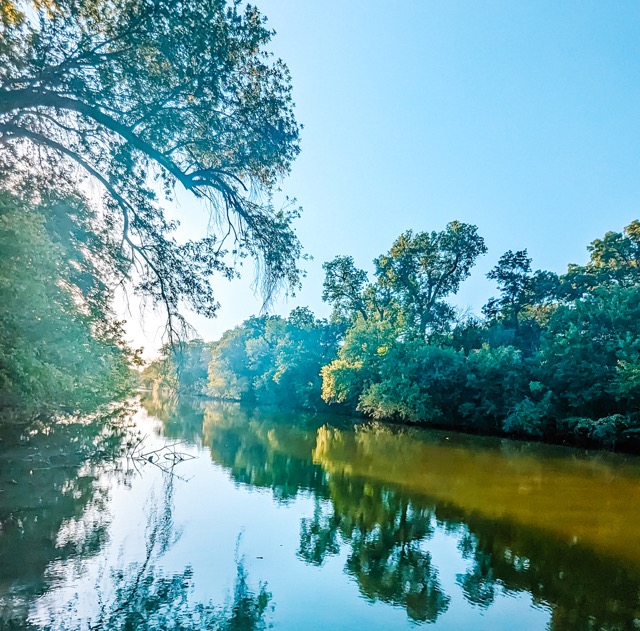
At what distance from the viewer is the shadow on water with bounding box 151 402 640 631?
21.0ft

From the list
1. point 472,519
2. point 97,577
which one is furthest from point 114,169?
point 472,519

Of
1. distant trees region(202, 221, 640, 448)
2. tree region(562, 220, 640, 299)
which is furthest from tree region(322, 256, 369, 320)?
tree region(562, 220, 640, 299)

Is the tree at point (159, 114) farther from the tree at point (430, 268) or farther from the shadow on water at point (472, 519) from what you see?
the tree at point (430, 268)

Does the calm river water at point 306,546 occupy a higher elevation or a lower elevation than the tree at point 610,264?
lower

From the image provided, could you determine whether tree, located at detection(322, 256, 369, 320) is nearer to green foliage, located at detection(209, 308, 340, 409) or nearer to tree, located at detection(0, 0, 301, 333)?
green foliage, located at detection(209, 308, 340, 409)

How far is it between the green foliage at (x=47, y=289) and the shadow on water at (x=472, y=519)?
537 centimetres

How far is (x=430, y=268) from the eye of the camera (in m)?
41.0

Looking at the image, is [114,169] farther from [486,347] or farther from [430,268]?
[430,268]

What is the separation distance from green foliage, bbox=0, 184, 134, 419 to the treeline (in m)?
5.11

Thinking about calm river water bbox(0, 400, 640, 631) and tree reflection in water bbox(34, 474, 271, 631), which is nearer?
tree reflection in water bbox(34, 474, 271, 631)

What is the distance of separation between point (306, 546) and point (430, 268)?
116ft

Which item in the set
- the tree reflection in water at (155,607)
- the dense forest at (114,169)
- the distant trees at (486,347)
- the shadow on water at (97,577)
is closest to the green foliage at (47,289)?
the dense forest at (114,169)

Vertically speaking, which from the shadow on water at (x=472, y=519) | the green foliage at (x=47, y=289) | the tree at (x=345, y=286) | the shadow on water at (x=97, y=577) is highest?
the tree at (x=345, y=286)

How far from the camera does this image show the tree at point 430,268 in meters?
40.6
